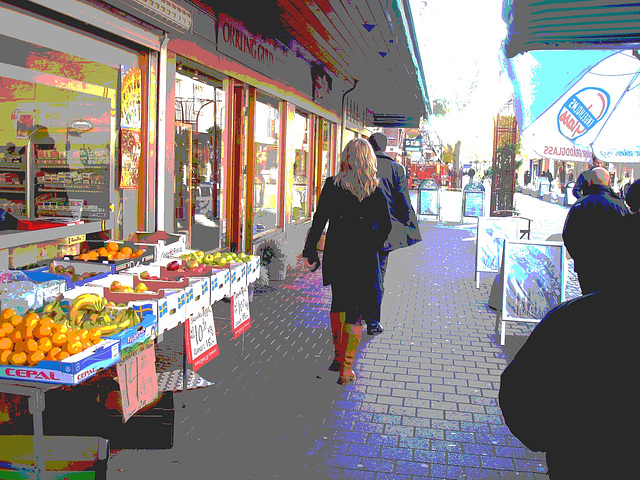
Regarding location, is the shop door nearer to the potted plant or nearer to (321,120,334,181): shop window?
the potted plant

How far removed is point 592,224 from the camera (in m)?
5.51

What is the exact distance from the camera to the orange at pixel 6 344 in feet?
9.23

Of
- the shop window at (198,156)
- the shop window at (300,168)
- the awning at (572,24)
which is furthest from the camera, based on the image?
the shop window at (300,168)

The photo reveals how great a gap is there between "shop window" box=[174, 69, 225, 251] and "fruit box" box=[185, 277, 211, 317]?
2712 mm

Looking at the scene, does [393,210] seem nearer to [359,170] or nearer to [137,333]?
[359,170]

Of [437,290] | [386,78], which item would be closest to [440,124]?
[386,78]

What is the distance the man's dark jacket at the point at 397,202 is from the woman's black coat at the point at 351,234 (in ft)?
4.32

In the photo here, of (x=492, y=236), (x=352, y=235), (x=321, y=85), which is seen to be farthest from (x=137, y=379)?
(x=321, y=85)

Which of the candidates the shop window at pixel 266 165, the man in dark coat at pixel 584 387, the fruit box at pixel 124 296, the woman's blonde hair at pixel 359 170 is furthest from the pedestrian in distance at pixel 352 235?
the shop window at pixel 266 165

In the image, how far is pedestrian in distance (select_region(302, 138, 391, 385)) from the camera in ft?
16.3

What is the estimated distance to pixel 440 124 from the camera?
39.6 metres

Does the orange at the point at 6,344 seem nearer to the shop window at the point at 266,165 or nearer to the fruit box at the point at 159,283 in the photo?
the fruit box at the point at 159,283

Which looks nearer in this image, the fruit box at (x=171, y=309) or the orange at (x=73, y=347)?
the orange at (x=73, y=347)

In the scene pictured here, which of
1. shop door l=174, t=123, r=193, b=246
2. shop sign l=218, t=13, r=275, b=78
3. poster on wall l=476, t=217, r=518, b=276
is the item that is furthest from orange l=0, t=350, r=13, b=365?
poster on wall l=476, t=217, r=518, b=276
